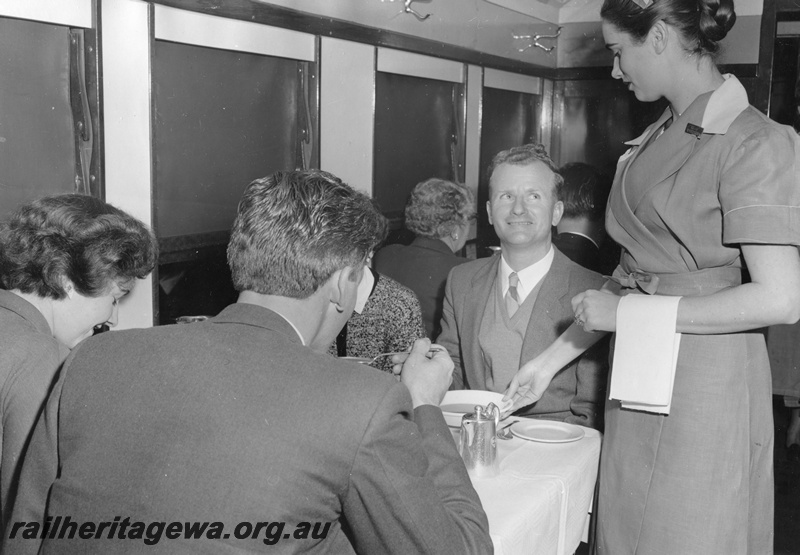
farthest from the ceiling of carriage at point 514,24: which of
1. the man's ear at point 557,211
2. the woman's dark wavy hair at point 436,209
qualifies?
the man's ear at point 557,211

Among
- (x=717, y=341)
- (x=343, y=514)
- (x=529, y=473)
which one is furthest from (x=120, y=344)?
(x=717, y=341)

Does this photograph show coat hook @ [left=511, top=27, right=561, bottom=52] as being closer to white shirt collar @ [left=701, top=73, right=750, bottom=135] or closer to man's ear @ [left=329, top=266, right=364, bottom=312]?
white shirt collar @ [left=701, top=73, right=750, bottom=135]

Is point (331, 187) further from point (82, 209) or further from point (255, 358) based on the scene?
point (82, 209)

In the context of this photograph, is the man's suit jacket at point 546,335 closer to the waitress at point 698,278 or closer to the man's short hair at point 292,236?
the waitress at point 698,278

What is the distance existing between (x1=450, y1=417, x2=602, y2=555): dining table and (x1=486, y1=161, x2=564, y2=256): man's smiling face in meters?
0.61

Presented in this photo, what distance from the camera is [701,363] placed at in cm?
175

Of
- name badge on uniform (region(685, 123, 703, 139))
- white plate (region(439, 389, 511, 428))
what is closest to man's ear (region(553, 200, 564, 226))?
white plate (region(439, 389, 511, 428))

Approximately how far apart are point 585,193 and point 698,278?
6.29ft

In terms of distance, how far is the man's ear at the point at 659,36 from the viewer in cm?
172

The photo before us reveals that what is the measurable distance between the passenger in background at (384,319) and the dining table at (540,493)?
3.51ft

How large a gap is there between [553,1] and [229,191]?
334 cm

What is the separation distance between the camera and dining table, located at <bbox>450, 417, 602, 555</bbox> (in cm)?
156

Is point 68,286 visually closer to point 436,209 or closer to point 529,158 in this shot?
point 529,158

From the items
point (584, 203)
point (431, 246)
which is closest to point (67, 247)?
point (431, 246)
